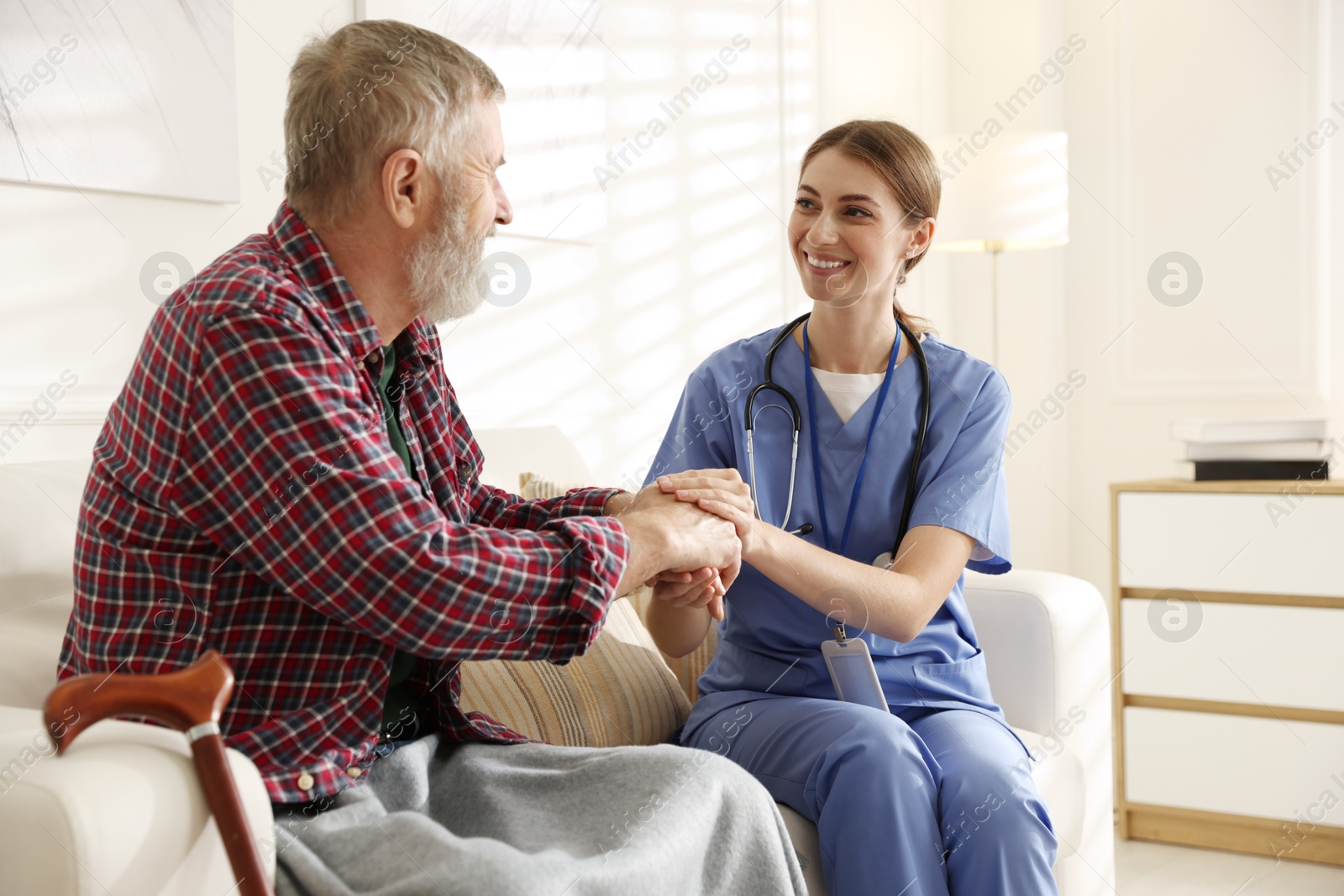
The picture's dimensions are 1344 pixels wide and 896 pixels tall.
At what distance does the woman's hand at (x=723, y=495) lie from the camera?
142cm

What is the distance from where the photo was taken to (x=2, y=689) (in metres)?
1.16

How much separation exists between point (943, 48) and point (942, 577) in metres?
2.97

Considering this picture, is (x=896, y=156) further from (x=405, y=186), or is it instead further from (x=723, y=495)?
(x=405, y=186)

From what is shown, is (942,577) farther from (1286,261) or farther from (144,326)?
(1286,261)

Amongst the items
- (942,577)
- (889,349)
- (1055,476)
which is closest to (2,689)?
(942,577)

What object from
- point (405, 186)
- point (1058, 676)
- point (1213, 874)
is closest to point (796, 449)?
point (1058, 676)

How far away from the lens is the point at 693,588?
1479mm

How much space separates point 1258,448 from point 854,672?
1818 mm

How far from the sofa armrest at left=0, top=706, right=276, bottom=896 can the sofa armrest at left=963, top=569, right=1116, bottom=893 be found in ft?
4.33

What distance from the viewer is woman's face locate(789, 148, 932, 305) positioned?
178cm

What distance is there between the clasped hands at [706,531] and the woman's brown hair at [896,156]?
53 centimetres

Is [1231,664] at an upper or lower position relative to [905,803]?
lower

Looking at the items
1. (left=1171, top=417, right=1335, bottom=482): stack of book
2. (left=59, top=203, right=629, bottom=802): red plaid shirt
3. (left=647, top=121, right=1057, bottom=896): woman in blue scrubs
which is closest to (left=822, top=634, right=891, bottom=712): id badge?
(left=647, top=121, right=1057, bottom=896): woman in blue scrubs

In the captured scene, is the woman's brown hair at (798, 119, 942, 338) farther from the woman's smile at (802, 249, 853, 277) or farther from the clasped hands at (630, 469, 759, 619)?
the clasped hands at (630, 469, 759, 619)
